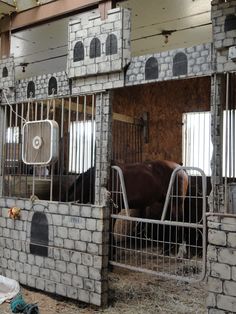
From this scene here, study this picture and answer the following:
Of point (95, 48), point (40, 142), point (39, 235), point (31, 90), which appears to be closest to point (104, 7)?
point (95, 48)

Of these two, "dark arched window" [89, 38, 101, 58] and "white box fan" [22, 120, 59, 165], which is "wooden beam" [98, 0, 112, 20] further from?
"white box fan" [22, 120, 59, 165]

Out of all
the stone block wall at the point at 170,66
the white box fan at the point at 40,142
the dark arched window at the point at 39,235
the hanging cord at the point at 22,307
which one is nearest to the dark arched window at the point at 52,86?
the white box fan at the point at 40,142

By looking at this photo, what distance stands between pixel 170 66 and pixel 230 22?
0.68 m

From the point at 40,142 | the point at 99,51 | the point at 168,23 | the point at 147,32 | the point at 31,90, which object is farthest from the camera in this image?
the point at 147,32

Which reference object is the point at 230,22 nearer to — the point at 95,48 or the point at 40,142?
the point at 95,48

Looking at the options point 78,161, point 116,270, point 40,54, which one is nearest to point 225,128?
point 78,161

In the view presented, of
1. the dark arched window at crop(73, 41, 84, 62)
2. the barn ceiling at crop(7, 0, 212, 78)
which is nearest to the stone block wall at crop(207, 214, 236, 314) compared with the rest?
the dark arched window at crop(73, 41, 84, 62)

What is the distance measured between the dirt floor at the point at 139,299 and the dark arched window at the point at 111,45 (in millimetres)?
2666

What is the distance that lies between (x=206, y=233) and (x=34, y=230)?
2.28m

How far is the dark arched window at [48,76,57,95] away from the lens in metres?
4.55

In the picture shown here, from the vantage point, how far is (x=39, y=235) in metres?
4.58

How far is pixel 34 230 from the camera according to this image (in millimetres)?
4648

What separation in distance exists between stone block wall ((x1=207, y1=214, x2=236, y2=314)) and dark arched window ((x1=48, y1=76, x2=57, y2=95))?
8.06 feet

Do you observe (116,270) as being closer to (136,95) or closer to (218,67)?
(218,67)
